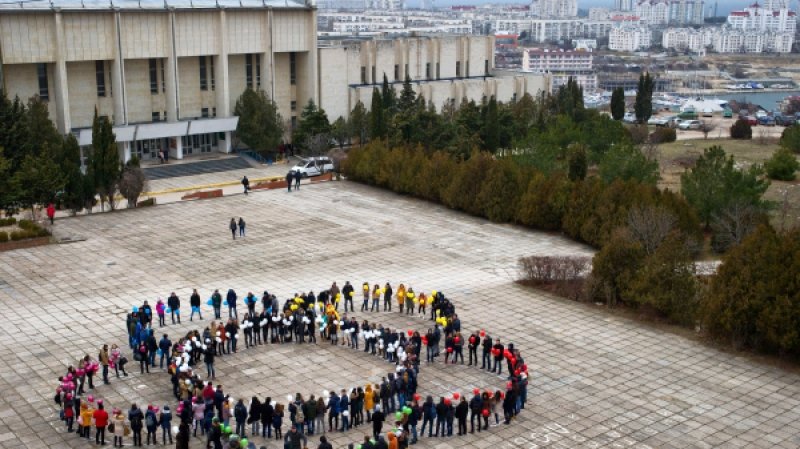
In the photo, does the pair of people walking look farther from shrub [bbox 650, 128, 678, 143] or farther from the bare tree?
shrub [bbox 650, 128, 678, 143]

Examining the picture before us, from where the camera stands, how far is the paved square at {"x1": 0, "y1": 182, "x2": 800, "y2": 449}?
20.0 meters

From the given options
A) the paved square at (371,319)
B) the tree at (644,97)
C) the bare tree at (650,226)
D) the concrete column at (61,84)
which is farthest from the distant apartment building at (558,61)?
the bare tree at (650,226)

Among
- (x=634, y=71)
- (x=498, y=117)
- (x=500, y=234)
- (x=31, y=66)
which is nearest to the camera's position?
(x=500, y=234)

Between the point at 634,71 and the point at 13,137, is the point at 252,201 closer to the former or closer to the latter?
the point at 13,137

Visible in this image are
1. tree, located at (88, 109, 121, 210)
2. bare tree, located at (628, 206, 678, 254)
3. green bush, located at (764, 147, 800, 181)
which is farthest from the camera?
green bush, located at (764, 147, 800, 181)

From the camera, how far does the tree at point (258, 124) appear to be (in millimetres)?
55219

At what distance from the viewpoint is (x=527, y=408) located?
67.9 feet

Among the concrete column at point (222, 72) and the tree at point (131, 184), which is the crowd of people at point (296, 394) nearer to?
the tree at point (131, 184)

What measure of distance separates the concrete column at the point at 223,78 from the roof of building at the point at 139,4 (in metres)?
1.35

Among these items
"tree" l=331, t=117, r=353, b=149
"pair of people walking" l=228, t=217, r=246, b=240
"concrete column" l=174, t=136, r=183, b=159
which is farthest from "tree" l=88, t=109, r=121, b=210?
"tree" l=331, t=117, r=353, b=149

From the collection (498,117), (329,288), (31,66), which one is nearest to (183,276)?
(329,288)

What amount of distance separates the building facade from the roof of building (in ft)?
0.32

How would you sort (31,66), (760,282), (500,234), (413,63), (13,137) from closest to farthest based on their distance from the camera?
(760,282), (500,234), (13,137), (31,66), (413,63)

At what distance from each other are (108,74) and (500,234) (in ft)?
91.4
